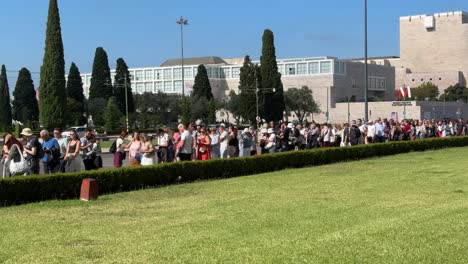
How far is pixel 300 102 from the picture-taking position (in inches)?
3831

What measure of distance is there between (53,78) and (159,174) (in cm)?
4222

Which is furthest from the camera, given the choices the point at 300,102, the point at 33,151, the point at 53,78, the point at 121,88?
the point at 300,102

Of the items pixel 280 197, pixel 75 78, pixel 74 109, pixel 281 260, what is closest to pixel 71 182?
pixel 280 197

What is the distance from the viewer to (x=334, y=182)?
14.0 m

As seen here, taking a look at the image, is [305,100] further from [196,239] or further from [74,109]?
[196,239]

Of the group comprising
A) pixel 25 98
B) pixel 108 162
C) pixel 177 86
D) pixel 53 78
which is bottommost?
pixel 108 162

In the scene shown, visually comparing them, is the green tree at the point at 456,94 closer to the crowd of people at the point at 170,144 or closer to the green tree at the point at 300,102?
the green tree at the point at 300,102

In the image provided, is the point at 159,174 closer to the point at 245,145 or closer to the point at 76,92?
the point at 245,145

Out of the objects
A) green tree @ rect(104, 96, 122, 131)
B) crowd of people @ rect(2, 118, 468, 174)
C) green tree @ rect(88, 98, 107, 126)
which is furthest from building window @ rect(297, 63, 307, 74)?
crowd of people @ rect(2, 118, 468, 174)

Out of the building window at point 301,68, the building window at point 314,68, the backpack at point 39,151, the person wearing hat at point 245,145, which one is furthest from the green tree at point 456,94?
the backpack at point 39,151

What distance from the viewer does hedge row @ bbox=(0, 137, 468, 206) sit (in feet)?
39.2

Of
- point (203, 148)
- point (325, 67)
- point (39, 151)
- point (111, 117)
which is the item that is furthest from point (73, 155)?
point (325, 67)

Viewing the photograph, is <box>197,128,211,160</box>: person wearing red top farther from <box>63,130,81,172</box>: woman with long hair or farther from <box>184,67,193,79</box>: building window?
<box>184,67,193,79</box>: building window

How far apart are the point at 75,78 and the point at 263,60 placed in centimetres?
2334
